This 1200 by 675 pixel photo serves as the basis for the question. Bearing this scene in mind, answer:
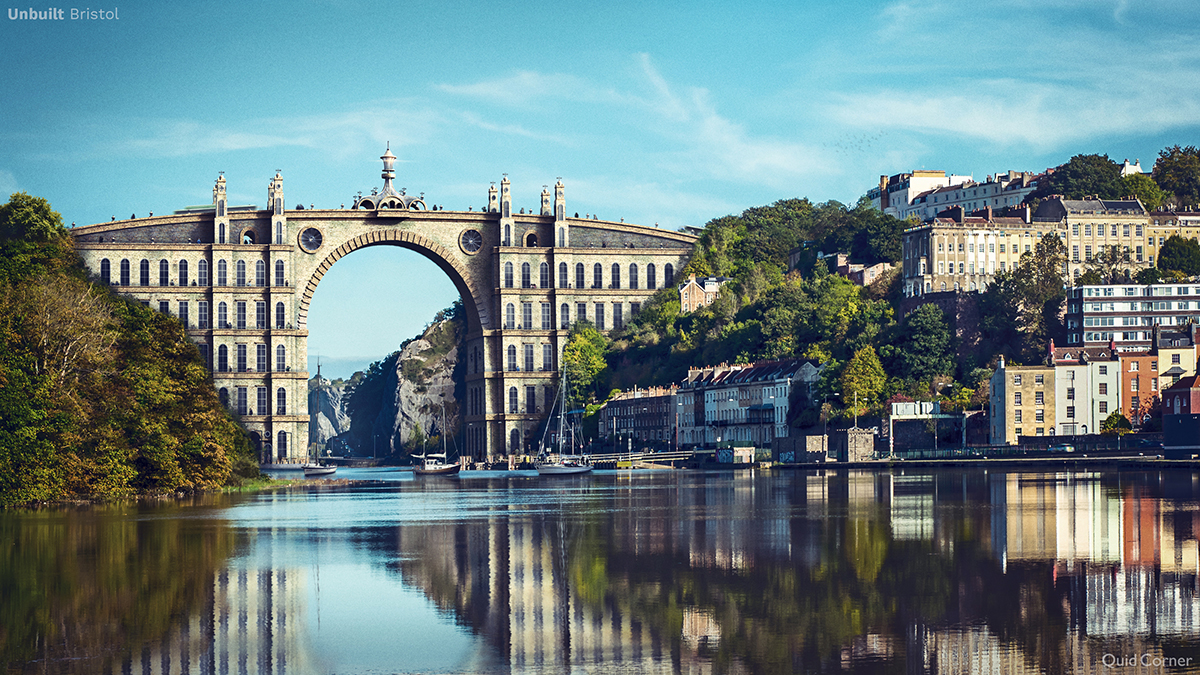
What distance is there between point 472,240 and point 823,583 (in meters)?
109

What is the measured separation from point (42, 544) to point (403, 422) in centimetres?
15222

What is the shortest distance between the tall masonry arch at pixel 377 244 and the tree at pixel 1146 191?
132 feet

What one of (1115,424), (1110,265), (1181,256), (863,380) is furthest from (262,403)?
(1181,256)

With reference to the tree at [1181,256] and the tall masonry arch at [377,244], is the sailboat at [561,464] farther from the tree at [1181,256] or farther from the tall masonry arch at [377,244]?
the tree at [1181,256]

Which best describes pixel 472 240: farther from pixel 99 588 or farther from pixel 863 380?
pixel 99 588

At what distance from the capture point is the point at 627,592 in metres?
26.2

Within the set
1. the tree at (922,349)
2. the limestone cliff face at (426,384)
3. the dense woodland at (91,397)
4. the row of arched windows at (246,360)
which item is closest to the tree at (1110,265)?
the tree at (922,349)

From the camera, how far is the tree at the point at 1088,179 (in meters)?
134

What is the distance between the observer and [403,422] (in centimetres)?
18912

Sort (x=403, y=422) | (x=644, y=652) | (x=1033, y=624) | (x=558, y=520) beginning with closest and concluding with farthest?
1. (x=644, y=652)
2. (x=1033, y=624)
3. (x=558, y=520)
4. (x=403, y=422)

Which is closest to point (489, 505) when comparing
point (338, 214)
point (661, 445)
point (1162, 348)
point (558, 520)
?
point (558, 520)

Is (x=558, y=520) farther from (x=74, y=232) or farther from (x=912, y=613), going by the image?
(x=74, y=232)

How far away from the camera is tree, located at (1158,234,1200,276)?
124250mm

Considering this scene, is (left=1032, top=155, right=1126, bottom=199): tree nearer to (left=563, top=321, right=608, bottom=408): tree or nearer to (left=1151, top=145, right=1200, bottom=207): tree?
(left=1151, top=145, right=1200, bottom=207): tree
